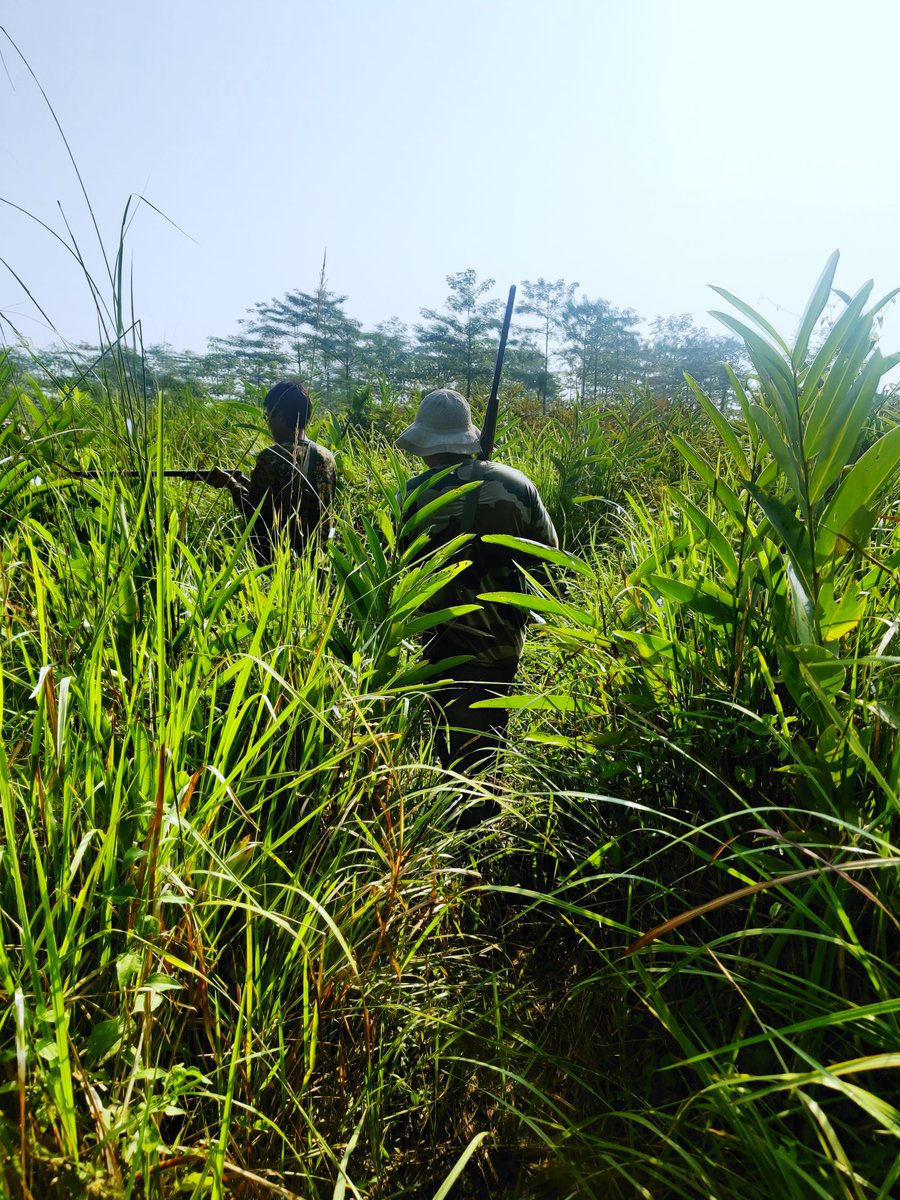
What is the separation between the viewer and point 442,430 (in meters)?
3.22

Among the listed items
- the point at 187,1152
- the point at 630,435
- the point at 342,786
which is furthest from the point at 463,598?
the point at 630,435

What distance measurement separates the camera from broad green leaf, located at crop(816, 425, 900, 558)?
128cm

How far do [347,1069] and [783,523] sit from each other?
4.10ft

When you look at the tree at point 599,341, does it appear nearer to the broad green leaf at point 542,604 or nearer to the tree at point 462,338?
the tree at point 462,338

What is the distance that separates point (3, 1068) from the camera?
0.93 m

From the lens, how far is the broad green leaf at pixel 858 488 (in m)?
1.28

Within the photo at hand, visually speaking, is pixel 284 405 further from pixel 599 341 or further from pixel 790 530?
pixel 599 341

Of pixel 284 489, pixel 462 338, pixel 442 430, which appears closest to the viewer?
pixel 284 489

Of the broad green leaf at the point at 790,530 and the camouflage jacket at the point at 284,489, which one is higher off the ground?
the broad green leaf at the point at 790,530

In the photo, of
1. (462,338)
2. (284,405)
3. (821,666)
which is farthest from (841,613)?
(462,338)

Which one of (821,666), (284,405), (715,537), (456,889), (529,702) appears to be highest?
(284,405)

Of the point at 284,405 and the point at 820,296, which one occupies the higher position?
the point at 820,296

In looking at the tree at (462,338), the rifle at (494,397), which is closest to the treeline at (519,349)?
the tree at (462,338)

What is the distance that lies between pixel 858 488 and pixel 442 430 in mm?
2119
